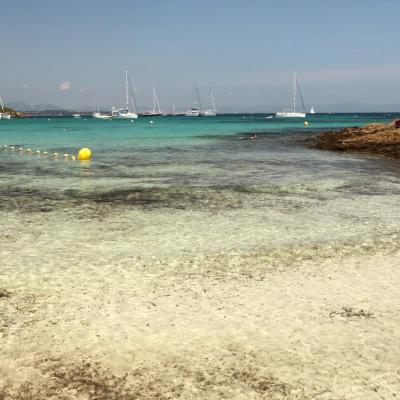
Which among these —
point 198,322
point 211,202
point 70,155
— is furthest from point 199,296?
point 70,155

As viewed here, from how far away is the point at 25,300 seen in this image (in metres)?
6.78

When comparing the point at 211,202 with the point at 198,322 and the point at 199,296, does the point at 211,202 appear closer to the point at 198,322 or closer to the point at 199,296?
the point at 199,296

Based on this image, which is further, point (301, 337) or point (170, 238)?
point (170, 238)

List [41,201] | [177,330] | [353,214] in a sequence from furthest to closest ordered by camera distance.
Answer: [41,201] < [353,214] < [177,330]

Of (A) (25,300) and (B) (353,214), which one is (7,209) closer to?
(A) (25,300)

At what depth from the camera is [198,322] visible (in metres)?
6.09

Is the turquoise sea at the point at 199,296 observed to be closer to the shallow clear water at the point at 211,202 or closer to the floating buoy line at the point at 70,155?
the shallow clear water at the point at 211,202

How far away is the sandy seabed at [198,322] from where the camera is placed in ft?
15.5

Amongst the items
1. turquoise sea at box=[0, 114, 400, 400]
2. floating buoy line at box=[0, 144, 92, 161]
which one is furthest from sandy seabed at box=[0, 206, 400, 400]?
floating buoy line at box=[0, 144, 92, 161]

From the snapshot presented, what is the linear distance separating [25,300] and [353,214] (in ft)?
28.3

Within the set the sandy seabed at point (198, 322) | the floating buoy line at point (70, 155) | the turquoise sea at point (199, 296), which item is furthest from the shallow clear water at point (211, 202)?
the floating buoy line at point (70, 155)

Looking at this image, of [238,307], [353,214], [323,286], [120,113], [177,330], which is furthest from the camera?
[120,113]

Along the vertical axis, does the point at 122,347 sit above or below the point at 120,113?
below

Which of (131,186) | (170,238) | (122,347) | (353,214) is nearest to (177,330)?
(122,347)
